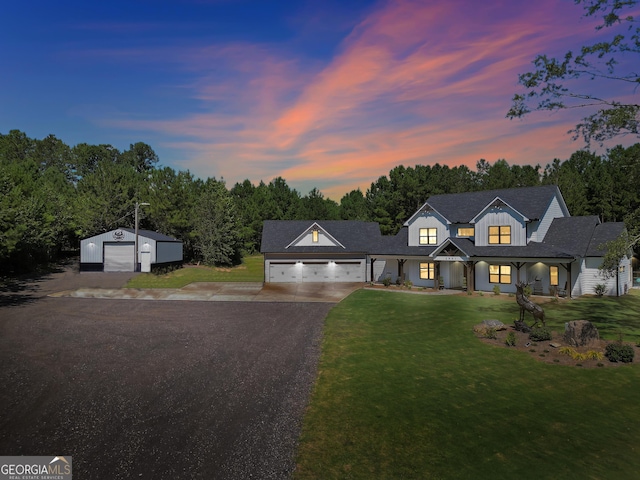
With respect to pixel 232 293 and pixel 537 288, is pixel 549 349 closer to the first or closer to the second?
pixel 537 288

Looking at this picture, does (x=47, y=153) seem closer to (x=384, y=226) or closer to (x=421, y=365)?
(x=384, y=226)

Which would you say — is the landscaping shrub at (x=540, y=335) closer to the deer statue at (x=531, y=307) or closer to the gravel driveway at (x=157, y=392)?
the deer statue at (x=531, y=307)

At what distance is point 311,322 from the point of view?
67.3 feet

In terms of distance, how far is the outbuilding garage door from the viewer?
3906 centimetres

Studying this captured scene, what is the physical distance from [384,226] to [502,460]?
59279 millimetres

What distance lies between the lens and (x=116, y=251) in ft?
139

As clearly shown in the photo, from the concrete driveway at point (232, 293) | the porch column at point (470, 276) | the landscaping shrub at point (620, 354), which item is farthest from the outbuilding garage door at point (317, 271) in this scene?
the landscaping shrub at point (620, 354)

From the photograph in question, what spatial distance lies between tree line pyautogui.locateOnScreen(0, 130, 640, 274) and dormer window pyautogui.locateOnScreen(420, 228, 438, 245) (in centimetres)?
1859

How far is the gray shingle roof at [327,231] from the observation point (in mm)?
39062

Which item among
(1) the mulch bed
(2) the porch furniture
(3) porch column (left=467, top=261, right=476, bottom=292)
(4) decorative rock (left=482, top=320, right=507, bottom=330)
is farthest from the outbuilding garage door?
(1) the mulch bed

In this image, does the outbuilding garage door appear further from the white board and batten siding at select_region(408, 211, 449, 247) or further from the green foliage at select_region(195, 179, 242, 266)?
A: the green foliage at select_region(195, 179, 242, 266)

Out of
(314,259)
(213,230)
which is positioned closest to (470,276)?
(314,259)

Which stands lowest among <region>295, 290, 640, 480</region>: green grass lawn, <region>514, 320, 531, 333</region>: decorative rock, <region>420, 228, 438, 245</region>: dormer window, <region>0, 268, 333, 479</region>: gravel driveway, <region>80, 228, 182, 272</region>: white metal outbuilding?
<region>295, 290, 640, 480</region>: green grass lawn

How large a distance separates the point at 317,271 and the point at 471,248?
15974 millimetres
